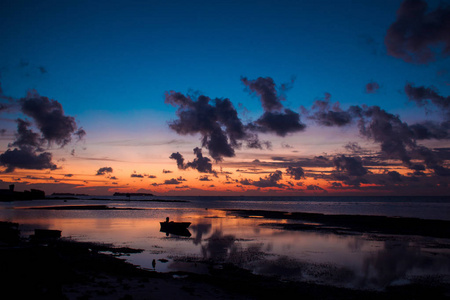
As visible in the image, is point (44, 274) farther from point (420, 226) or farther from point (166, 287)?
point (420, 226)

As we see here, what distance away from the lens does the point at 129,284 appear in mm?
16359

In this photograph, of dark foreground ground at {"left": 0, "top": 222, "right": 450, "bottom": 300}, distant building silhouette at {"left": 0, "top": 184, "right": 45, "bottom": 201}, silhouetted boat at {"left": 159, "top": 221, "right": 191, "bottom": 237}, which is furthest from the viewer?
distant building silhouette at {"left": 0, "top": 184, "right": 45, "bottom": 201}

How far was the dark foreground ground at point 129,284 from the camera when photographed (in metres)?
11.8

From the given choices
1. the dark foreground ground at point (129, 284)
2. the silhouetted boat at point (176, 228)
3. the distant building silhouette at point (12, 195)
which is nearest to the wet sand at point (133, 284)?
the dark foreground ground at point (129, 284)

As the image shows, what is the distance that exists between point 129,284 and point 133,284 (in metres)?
0.20

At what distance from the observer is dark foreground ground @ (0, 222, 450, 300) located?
11844 mm

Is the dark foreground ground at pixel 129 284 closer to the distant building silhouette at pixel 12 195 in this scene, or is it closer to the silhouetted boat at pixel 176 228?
the silhouetted boat at pixel 176 228

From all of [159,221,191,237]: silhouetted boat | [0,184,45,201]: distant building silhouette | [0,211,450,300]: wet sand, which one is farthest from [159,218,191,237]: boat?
[0,184,45,201]: distant building silhouette

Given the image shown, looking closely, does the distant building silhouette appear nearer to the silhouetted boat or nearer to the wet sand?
the silhouetted boat

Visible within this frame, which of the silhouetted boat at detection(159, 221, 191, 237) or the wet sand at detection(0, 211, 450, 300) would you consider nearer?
the wet sand at detection(0, 211, 450, 300)

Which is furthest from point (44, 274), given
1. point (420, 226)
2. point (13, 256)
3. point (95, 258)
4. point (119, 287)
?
point (420, 226)

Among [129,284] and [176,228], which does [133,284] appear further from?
[176,228]

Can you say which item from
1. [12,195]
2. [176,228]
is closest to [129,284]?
[176,228]

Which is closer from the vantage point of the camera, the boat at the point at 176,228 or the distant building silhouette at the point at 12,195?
the boat at the point at 176,228
